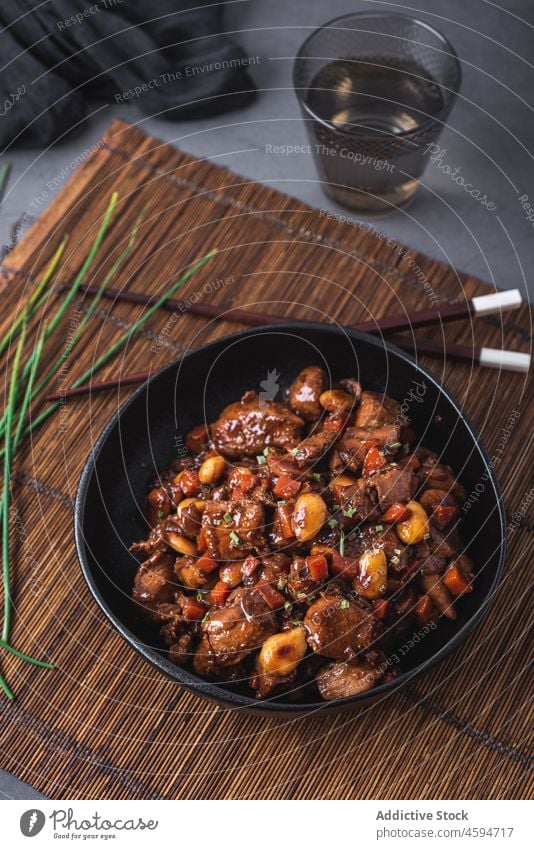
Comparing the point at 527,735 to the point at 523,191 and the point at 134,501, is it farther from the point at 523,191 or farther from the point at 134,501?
the point at 523,191

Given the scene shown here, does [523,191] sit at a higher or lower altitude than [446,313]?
higher

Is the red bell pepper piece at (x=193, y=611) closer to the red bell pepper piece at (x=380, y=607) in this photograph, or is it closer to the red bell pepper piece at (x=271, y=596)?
the red bell pepper piece at (x=271, y=596)

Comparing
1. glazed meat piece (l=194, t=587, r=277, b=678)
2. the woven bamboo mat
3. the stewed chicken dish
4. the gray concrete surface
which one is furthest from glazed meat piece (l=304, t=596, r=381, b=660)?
the gray concrete surface

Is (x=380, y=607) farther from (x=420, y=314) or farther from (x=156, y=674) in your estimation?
(x=420, y=314)

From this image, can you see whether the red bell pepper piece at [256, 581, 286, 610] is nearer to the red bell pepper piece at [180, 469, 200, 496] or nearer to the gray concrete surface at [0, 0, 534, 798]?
the red bell pepper piece at [180, 469, 200, 496]

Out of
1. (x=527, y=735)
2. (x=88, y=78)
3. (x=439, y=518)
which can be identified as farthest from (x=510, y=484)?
(x=88, y=78)
